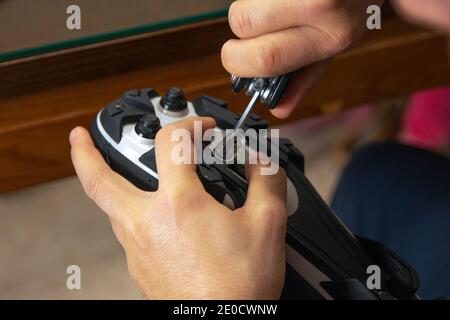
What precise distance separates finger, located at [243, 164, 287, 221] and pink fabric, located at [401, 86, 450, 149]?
0.96 m

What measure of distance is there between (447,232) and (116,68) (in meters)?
0.40

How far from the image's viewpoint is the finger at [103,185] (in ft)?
1.86

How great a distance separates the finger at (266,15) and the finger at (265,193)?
0.36ft

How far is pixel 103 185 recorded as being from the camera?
1.89 feet

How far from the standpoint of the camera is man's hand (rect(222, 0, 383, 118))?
1.89 ft

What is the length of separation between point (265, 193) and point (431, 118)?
3.38ft

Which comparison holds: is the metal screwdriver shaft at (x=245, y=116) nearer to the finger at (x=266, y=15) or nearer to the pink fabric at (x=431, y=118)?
the finger at (x=266, y=15)

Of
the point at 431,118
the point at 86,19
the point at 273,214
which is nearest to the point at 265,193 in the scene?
the point at 273,214

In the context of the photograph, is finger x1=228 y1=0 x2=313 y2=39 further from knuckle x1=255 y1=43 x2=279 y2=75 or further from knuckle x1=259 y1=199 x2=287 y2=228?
knuckle x1=259 y1=199 x2=287 y2=228

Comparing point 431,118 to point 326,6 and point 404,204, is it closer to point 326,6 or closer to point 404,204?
point 404,204

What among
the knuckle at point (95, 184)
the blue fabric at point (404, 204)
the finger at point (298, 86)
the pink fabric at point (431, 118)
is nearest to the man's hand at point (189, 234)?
the knuckle at point (95, 184)

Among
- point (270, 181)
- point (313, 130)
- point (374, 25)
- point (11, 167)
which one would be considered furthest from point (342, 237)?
point (313, 130)

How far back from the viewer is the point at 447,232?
84 cm
